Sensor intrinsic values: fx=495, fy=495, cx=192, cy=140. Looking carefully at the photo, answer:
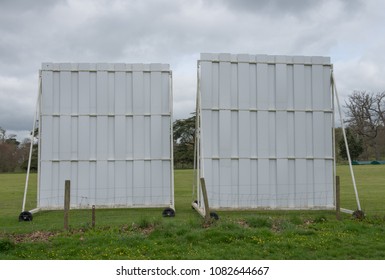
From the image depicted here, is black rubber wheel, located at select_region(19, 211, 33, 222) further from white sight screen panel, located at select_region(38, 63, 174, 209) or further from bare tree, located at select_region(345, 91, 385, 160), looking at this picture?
bare tree, located at select_region(345, 91, 385, 160)

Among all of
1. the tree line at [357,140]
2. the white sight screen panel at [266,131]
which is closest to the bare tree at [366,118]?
the tree line at [357,140]

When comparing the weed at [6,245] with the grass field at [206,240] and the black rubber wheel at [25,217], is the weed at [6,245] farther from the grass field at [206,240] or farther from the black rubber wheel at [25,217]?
the black rubber wheel at [25,217]

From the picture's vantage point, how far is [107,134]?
17031mm

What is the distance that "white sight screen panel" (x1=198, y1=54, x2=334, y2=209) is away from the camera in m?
16.0

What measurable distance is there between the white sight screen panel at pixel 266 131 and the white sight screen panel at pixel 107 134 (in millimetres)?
1799

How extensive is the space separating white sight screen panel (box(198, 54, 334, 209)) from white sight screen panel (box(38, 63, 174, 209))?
1.80 metres

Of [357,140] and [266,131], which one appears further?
[357,140]

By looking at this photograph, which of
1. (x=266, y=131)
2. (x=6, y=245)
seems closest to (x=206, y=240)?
(x=6, y=245)

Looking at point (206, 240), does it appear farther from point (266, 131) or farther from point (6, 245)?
point (266, 131)

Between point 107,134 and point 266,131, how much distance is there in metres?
5.41

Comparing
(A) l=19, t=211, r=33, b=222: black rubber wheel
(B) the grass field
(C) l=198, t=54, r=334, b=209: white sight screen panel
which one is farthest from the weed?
(C) l=198, t=54, r=334, b=209: white sight screen panel

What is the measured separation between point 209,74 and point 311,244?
821cm

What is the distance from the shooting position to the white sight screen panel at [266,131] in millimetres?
16016
